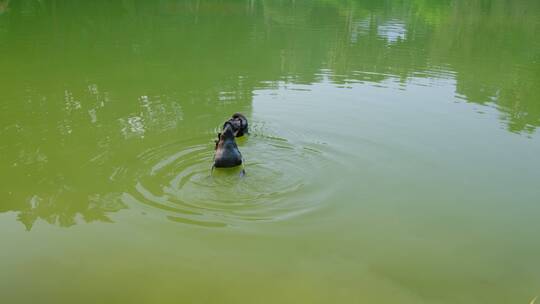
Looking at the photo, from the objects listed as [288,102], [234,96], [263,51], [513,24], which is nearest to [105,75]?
[234,96]

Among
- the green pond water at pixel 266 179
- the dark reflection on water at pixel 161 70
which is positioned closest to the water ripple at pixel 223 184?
the green pond water at pixel 266 179

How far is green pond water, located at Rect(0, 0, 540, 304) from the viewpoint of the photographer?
5500 mm

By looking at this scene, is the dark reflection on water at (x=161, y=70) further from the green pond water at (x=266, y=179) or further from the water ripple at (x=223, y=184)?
the water ripple at (x=223, y=184)

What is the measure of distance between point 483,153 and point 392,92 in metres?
4.30

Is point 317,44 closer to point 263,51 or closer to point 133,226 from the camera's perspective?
point 263,51

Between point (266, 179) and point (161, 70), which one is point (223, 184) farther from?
point (161, 70)

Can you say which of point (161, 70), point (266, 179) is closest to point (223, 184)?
point (266, 179)

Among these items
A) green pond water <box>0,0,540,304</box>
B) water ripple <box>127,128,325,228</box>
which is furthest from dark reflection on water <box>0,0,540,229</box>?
water ripple <box>127,128,325,228</box>

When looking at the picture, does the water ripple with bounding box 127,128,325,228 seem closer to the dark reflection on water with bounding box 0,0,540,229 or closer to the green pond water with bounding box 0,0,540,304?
the green pond water with bounding box 0,0,540,304

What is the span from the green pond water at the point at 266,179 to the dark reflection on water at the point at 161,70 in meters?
0.07

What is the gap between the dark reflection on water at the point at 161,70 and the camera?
8070 millimetres

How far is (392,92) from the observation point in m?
13.3

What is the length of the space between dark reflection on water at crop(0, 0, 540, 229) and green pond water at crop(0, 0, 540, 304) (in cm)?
7

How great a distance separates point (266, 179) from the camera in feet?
25.4
